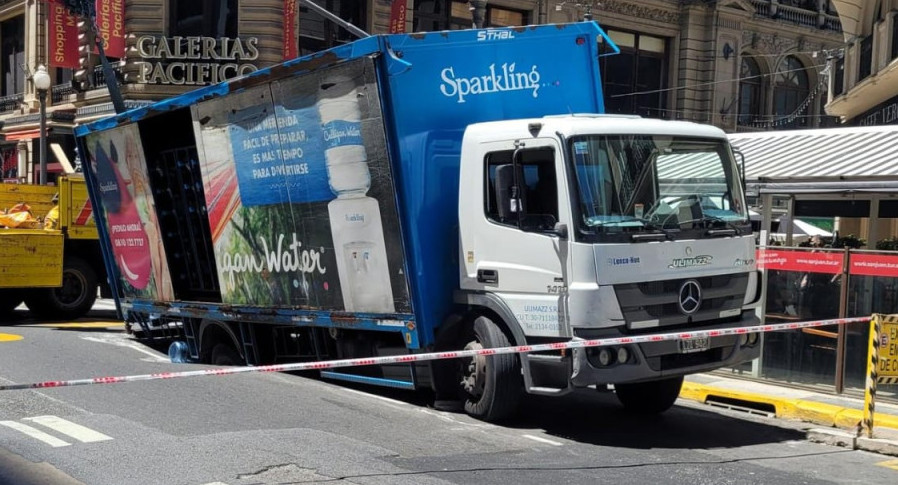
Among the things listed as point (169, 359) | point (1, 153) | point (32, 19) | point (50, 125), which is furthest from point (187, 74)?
point (169, 359)

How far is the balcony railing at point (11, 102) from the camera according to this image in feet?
114

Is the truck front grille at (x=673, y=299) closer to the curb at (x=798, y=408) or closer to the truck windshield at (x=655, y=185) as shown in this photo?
the truck windshield at (x=655, y=185)

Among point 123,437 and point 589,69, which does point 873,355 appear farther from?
point 123,437

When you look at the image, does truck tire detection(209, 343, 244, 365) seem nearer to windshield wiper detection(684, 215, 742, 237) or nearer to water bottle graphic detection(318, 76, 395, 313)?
water bottle graphic detection(318, 76, 395, 313)

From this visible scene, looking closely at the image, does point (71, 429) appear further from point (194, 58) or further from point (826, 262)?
point (194, 58)

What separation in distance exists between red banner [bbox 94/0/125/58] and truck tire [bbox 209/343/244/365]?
17.4 m

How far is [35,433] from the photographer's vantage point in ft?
25.6

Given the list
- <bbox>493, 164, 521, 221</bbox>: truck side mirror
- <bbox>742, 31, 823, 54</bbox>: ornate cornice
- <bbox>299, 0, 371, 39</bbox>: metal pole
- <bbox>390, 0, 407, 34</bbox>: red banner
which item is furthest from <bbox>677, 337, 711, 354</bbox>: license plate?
<bbox>742, 31, 823, 54</bbox>: ornate cornice

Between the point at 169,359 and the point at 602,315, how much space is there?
6980mm

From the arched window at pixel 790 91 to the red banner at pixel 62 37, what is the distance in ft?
86.0

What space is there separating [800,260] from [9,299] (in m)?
12.8

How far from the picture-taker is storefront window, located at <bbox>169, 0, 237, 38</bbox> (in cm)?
2748

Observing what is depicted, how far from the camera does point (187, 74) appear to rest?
27094 mm

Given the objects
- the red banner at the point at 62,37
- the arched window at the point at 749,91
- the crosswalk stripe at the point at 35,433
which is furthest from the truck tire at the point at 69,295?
the arched window at the point at 749,91
